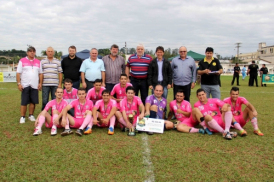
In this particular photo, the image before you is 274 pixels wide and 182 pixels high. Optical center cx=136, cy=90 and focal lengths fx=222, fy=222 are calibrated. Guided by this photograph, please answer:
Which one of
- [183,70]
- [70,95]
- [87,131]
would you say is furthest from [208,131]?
[70,95]

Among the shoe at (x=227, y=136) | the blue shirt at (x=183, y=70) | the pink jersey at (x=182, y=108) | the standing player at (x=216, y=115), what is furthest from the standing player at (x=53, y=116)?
the shoe at (x=227, y=136)

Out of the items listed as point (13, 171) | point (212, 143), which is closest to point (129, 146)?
point (212, 143)

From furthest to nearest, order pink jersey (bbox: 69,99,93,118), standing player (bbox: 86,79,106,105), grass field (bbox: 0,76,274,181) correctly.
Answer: standing player (bbox: 86,79,106,105), pink jersey (bbox: 69,99,93,118), grass field (bbox: 0,76,274,181)

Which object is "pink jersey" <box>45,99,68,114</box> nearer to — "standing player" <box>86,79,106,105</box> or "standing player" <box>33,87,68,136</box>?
"standing player" <box>33,87,68,136</box>

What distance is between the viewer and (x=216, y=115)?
189 inches

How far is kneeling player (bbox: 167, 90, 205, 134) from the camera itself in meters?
4.73

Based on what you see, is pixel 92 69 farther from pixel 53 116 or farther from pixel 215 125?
pixel 215 125

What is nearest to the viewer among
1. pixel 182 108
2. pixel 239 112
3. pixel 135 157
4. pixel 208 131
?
pixel 135 157

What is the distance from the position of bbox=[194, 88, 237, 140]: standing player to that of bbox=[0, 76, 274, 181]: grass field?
17cm

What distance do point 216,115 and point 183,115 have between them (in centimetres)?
72

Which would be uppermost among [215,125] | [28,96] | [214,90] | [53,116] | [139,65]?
[139,65]

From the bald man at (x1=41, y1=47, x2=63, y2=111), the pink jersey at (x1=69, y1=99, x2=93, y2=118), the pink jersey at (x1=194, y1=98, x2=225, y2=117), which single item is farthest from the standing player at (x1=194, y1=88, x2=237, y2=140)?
the bald man at (x1=41, y1=47, x2=63, y2=111)

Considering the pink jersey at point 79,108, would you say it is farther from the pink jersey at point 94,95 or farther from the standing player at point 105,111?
the pink jersey at point 94,95

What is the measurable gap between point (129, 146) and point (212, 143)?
1515 mm
